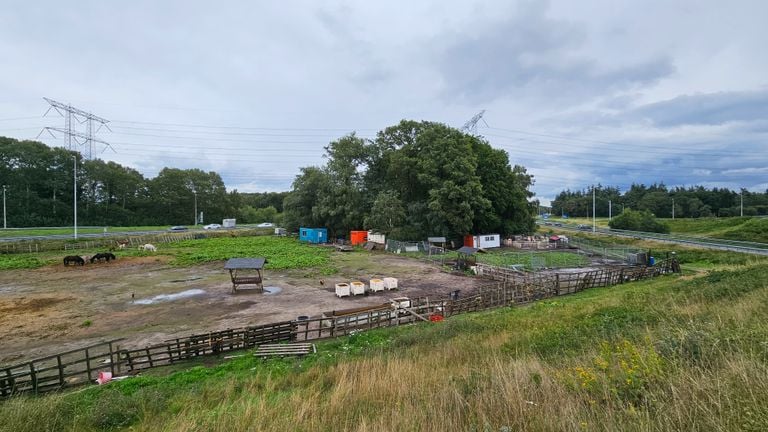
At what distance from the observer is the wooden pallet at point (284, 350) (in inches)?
519

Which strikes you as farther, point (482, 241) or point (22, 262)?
point (482, 241)

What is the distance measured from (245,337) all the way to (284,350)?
2.12 metres

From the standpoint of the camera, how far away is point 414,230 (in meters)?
49.2

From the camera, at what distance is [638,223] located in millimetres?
63250

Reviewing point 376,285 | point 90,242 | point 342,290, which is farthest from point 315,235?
point 342,290

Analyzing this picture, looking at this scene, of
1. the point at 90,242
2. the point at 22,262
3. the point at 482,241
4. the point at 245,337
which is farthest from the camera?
the point at 482,241

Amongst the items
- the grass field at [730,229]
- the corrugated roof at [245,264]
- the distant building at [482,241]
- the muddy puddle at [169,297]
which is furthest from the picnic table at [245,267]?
the grass field at [730,229]

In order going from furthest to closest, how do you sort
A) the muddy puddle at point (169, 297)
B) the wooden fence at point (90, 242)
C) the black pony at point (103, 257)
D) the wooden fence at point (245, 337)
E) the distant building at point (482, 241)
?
the distant building at point (482, 241) < the wooden fence at point (90, 242) < the black pony at point (103, 257) < the muddy puddle at point (169, 297) < the wooden fence at point (245, 337)

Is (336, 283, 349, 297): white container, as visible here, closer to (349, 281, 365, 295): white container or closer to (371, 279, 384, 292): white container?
(349, 281, 365, 295): white container

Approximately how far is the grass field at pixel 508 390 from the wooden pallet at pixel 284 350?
6.79 ft

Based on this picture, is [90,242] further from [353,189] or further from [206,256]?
[353,189]

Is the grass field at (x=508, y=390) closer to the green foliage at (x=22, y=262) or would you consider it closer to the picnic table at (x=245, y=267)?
the picnic table at (x=245, y=267)

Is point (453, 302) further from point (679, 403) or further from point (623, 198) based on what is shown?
point (623, 198)

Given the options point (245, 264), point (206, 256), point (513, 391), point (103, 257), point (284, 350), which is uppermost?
point (513, 391)
